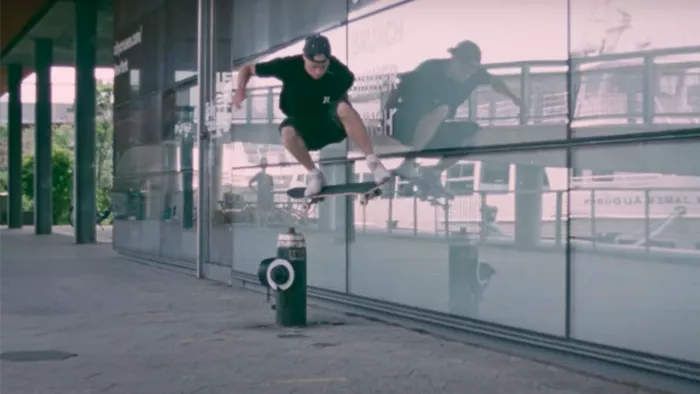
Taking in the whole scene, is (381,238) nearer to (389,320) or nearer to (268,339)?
(389,320)

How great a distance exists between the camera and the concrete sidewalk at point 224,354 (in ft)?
21.9

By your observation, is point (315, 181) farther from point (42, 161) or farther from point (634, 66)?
point (42, 161)

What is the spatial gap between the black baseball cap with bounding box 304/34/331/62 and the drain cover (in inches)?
157

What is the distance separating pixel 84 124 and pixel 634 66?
21615mm

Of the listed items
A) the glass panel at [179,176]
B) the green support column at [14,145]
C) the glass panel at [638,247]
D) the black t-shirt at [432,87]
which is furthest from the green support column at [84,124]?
the glass panel at [638,247]

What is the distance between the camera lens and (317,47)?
10586 millimetres

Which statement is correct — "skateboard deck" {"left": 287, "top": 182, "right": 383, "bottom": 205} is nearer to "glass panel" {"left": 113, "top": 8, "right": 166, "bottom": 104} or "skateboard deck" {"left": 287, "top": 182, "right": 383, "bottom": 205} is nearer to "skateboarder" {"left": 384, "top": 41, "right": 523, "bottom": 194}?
"skateboarder" {"left": 384, "top": 41, "right": 523, "bottom": 194}

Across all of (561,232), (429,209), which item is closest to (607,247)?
(561,232)

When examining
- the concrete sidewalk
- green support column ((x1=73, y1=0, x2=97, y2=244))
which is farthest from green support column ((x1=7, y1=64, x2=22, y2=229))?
the concrete sidewalk

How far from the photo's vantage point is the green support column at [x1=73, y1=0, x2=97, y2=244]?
26547 millimetres

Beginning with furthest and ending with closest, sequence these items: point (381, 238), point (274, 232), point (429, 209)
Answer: point (274, 232), point (381, 238), point (429, 209)

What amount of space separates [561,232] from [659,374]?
1.41m

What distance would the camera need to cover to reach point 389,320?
32.7 feet

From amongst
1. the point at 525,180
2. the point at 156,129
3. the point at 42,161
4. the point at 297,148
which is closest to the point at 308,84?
the point at 297,148
